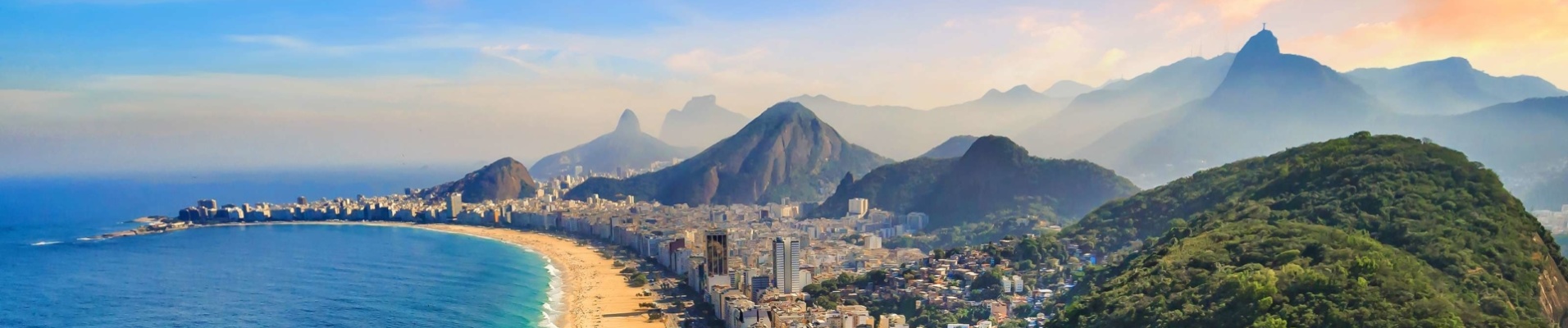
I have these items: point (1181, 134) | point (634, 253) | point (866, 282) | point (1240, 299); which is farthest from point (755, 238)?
point (1181, 134)

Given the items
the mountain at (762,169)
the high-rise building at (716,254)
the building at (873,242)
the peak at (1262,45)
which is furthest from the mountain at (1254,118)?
the high-rise building at (716,254)

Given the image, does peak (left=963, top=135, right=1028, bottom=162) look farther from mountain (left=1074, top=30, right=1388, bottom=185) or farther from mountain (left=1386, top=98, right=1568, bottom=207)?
mountain (left=1386, top=98, right=1568, bottom=207)

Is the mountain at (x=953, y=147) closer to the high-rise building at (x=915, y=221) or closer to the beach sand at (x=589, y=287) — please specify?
the high-rise building at (x=915, y=221)

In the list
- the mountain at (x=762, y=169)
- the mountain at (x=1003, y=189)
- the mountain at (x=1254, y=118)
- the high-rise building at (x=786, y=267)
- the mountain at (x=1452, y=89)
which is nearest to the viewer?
the high-rise building at (x=786, y=267)

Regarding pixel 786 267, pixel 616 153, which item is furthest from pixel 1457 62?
pixel 616 153

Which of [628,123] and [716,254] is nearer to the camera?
[716,254]

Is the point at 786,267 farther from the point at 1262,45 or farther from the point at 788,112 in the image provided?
the point at 1262,45

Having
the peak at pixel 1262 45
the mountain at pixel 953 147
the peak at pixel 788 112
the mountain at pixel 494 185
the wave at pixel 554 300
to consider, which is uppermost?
the peak at pixel 1262 45
